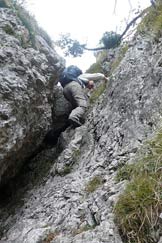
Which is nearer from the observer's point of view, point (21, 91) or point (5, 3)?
point (21, 91)

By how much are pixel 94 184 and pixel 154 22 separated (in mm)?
4779


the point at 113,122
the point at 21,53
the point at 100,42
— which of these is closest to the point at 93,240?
the point at 113,122

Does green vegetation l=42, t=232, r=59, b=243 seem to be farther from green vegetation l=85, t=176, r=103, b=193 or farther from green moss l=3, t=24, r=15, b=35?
green moss l=3, t=24, r=15, b=35

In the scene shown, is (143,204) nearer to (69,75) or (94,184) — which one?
(94,184)

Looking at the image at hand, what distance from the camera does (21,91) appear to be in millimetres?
6922

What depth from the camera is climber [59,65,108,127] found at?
8.84 m

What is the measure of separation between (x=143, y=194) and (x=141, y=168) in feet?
1.99

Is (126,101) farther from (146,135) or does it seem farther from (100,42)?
(100,42)

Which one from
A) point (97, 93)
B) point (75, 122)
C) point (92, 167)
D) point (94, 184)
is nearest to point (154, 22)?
point (97, 93)

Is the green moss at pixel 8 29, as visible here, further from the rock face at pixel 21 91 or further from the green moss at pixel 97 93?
the green moss at pixel 97 93

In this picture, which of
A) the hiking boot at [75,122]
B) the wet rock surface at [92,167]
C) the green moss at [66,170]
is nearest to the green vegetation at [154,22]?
the wet rock surface at [92,167]

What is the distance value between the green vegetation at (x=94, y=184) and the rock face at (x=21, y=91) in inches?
61.7

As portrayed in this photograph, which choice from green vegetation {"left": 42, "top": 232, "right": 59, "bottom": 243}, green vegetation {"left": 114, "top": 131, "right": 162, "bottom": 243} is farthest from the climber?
green vegetation {"left": 114, "top": 131, "right": 162, "bottom": 243}

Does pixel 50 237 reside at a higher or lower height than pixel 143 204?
lower
